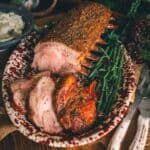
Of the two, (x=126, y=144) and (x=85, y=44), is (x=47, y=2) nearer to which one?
(x=85, y=44)

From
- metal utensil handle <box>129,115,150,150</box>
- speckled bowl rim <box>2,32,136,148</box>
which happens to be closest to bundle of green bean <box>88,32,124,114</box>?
speckled bowl rim <box>2,32,136,148</box>

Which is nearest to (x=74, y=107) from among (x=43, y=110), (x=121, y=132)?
(x=43, y=110)

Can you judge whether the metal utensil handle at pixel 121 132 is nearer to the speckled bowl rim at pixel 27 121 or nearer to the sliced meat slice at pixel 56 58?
the speckled bowl rim at pixel 27 121

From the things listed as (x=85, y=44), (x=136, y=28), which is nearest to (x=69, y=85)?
(x=85, y=44)

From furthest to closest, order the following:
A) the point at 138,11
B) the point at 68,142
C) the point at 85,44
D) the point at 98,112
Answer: the point at 138,11 < the point at 85,44 < the point at 98,112 < the point at 68,142

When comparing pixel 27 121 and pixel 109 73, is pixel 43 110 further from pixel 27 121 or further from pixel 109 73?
pixel 109 73

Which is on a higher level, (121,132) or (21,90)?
(21,90)
